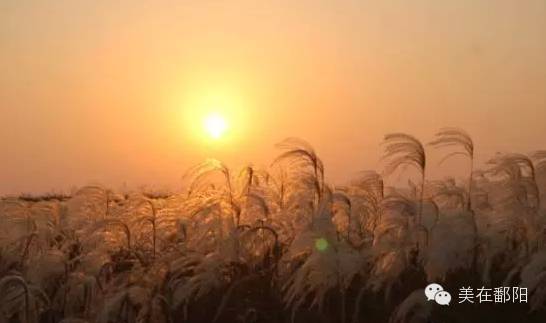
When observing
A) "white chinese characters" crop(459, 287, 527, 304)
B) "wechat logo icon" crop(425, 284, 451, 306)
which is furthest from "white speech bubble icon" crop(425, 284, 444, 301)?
"white chinese characters" crop(459, 287, 527, 304)

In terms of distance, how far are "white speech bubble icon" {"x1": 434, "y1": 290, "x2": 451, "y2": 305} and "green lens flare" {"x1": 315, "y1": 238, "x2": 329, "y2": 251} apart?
1196 millimetres

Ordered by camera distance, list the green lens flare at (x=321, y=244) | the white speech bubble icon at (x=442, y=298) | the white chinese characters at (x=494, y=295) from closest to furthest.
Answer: the white speech bubble icon at (x=442, y=298) < the white chinese characters at (x=494, y=295) < the green lens flare at (x=321, y=244)

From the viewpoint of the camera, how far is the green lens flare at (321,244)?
7880mm

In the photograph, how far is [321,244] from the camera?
26.3ft

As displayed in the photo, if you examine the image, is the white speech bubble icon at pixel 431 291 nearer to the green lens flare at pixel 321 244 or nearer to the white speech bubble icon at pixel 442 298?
the white speech bubble icon at pixel 442 298

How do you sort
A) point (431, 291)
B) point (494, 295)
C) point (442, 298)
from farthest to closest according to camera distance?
point (494, 295), point (442, 298), point (431, 291)

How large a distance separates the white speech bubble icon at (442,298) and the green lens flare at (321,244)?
1.20 metres

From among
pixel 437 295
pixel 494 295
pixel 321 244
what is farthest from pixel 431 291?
pixel 321 244

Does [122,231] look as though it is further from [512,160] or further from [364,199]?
[512,160]

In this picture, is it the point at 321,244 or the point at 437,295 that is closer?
the point at 437,295

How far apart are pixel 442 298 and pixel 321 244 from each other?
4.36 feet

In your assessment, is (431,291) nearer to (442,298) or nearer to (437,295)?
(437,295)

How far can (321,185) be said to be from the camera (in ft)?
32.6

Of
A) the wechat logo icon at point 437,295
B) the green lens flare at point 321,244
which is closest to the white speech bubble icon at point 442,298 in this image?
the wechat logo icon at point 437,295
